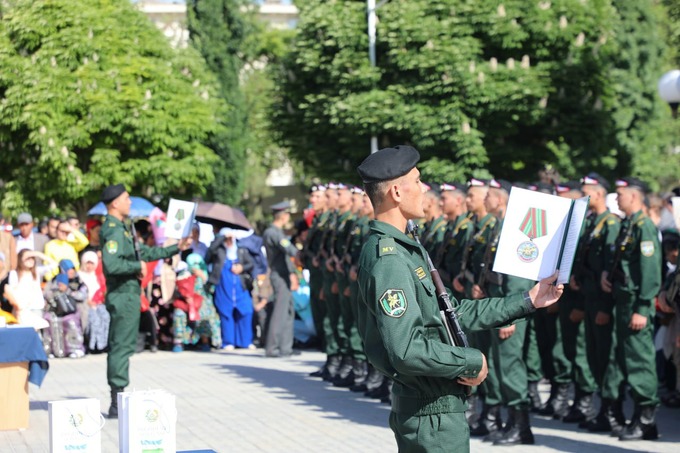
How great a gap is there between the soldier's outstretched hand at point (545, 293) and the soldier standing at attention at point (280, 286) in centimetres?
1144

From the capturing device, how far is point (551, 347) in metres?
11.7

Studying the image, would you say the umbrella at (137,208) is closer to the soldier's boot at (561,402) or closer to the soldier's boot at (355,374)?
the soldier's boot at (355,374)

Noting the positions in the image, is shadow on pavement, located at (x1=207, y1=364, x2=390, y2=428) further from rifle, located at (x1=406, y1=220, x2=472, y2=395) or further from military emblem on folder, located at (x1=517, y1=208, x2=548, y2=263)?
rifle, located at (x1=406, y1=220, x2=472, y2=395)

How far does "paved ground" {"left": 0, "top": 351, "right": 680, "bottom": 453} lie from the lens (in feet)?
33.0

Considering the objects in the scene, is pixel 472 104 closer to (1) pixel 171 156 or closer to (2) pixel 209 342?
(1) pixel 171 156

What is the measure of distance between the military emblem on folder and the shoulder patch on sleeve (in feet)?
4.80

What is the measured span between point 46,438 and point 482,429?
3.96 meters

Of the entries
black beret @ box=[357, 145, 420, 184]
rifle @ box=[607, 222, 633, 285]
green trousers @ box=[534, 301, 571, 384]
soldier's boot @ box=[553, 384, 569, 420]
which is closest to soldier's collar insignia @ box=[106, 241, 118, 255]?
green trousers @ box=[534, 301, 571, 384]

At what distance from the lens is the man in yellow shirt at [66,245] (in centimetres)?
1923

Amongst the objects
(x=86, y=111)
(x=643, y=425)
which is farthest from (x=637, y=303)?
(x=86, y=111)

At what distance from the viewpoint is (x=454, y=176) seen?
98.9 feet

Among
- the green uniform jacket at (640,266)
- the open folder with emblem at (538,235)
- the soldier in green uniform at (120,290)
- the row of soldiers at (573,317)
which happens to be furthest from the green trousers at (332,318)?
the open folder with emblem at (538,235)

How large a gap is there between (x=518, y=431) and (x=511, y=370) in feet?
1.70

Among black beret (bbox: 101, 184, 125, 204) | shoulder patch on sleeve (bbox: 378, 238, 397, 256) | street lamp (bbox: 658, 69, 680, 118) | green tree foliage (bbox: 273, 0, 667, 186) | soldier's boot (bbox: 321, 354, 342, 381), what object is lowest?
soldier's boot (bbox: 321, 354, 342, 381)
